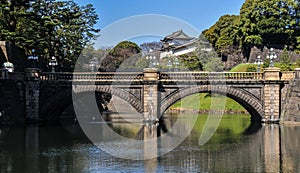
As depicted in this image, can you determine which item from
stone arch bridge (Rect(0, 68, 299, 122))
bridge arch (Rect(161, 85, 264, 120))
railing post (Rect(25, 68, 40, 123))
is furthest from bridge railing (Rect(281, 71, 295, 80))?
railing post (Rect(25, 68, 40, 123))

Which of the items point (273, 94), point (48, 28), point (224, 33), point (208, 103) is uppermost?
point (224, 33)

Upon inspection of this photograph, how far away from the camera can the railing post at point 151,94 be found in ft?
131

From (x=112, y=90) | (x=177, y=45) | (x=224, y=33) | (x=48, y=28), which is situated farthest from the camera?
(x=177, y=45)

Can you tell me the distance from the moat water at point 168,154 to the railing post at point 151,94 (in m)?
5.52

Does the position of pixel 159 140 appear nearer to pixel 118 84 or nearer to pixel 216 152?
pixel 216 152

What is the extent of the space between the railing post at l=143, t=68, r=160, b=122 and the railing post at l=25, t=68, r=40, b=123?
9.66 m

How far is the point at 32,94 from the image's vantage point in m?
40.5

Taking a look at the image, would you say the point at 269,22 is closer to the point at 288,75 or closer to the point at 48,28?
the point at 288,75

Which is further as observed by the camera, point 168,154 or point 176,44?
point 176,44

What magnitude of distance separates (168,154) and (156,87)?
53.6ft

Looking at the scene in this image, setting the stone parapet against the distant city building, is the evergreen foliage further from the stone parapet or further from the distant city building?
the stone parapet

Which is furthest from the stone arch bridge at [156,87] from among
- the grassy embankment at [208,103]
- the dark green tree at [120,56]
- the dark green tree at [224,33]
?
the dark green tree at [120,56]

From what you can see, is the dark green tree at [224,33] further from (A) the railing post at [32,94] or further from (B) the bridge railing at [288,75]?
(A) the railing post at [32,94]

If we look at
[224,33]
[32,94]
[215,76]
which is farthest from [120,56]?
[215,76]
